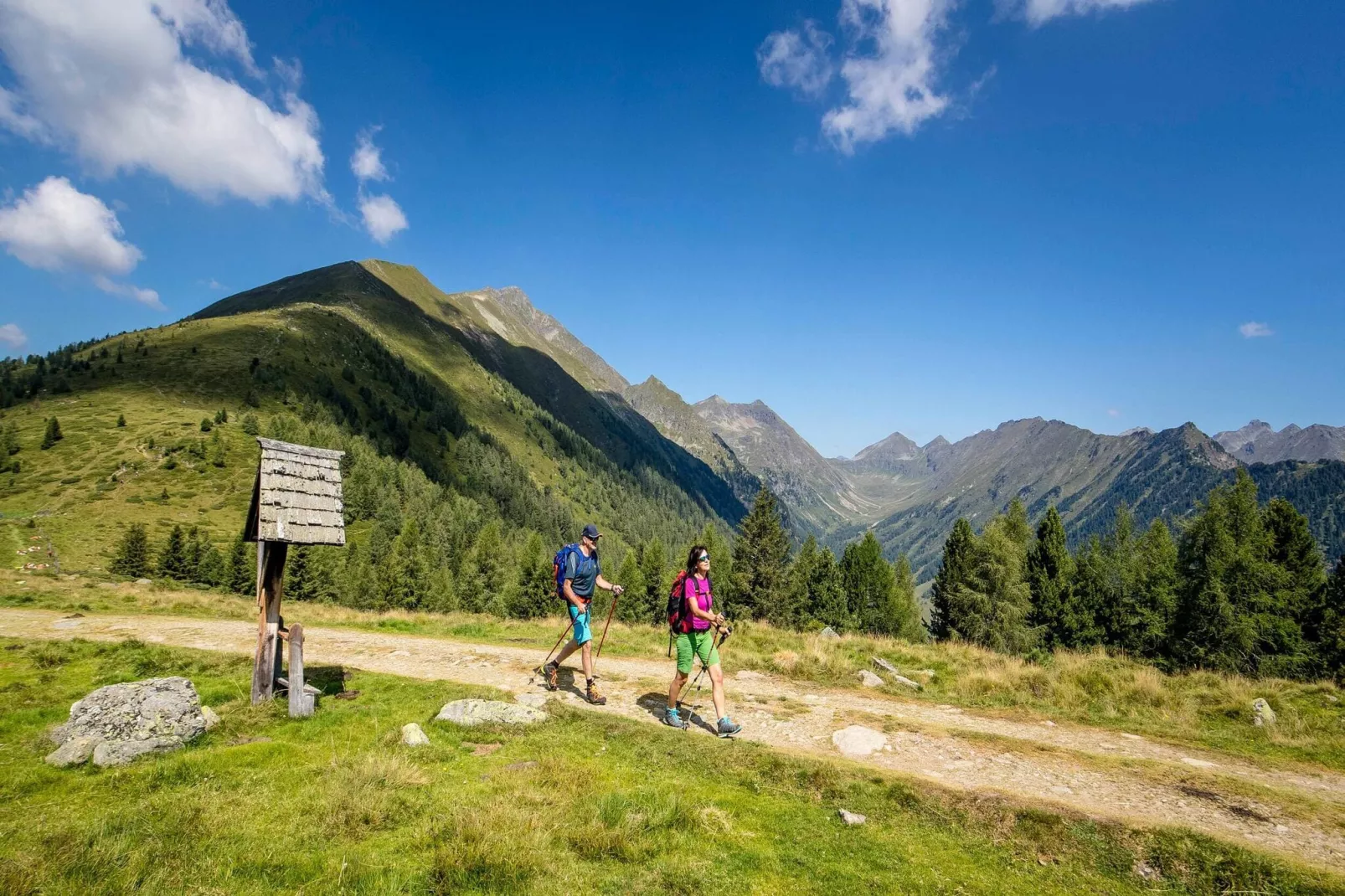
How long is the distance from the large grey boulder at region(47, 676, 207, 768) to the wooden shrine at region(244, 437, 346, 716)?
5.86 ft

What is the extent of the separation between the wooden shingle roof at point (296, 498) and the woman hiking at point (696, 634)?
23.8 ft

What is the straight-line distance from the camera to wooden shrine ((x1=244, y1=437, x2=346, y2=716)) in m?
11.4

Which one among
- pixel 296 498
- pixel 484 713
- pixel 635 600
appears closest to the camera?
pixel 484 713

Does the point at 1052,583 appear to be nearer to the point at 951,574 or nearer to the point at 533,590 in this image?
the point at 951,574

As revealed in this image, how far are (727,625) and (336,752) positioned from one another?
814 centimetres

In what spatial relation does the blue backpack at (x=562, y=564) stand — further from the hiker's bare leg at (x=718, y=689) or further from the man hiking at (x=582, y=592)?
the hiker's bare leg at (x=718, y=689)

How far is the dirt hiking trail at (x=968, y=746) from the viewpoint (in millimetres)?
8391

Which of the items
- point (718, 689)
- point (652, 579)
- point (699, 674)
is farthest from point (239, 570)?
point (718, 689)

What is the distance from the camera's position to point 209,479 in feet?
296

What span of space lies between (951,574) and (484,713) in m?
60.0

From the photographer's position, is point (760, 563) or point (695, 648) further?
point (760, 563)

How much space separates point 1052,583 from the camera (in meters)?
55.4

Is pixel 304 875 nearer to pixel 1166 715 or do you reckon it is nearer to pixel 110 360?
pixel 1166 715

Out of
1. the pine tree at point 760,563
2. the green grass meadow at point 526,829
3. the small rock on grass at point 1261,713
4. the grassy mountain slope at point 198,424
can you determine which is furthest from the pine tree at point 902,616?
the grassy mountain slope at point 198,424
